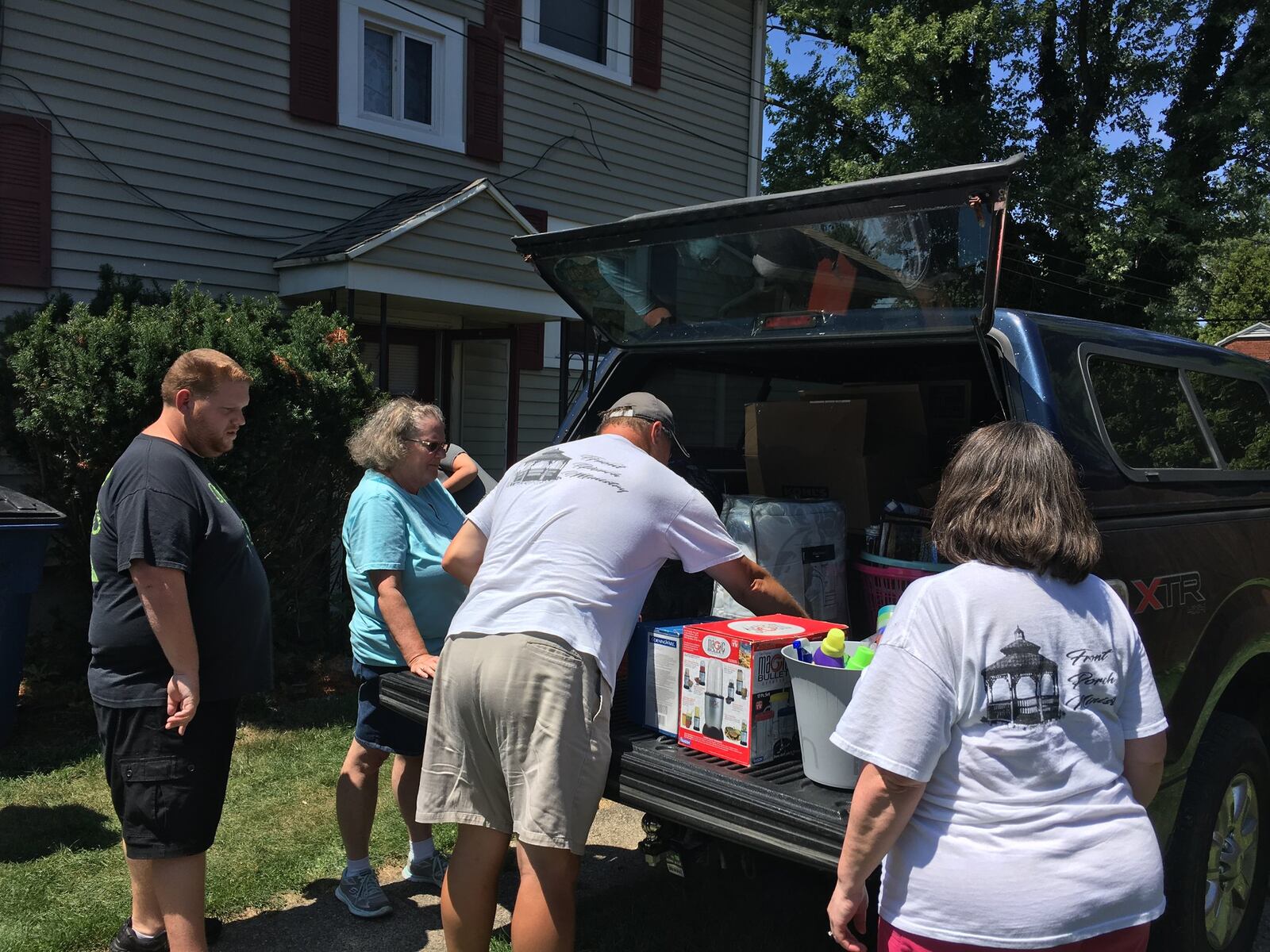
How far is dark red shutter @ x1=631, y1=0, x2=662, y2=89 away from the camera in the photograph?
10.5 m

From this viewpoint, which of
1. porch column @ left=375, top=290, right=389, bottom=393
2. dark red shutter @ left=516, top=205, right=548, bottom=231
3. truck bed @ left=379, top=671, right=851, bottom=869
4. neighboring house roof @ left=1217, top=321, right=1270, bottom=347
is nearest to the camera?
truck bed @ left=379, top=671, right=851, bottom=869

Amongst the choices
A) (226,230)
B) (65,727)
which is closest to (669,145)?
(226,230)

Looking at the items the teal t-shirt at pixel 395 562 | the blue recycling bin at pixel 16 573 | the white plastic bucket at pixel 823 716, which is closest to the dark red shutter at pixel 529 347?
the blue recycling bin at pixel 16 573

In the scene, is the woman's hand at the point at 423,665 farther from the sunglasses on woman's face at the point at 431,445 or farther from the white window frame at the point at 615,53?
the white window frame at the point at 615,53

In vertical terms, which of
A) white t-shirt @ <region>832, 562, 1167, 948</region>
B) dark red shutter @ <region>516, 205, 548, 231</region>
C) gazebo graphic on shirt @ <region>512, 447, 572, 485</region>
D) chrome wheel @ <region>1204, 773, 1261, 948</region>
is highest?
dark red shutter @ <region>516, 205, 548, 231</region>

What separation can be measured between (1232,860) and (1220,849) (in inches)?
4.6

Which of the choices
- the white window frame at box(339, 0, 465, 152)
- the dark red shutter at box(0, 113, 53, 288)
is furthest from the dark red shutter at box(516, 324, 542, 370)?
the dark red shutter at box(0, 113, 53, 288)

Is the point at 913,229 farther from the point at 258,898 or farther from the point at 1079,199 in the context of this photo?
the point at 1079,199

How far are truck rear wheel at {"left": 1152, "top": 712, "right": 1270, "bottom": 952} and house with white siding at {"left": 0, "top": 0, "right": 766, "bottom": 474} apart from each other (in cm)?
628

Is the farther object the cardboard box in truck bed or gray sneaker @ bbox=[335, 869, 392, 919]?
the cardboard box in truck bed

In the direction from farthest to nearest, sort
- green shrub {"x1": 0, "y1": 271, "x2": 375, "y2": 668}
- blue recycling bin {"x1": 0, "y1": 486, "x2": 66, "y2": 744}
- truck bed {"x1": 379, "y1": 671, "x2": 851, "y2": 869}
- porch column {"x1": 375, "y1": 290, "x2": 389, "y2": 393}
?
porch column {"x1": 375, "y1": 290, "x2": 389, "y2": 393}
green shrub {"x1": 0, "y1": 271, "x2": 375, "y2": 668}
blue recycling bin {"x1": 0, "y1": 486, "x2": 66, "y2": 744}
truck bed {"x1": 379, "y1": 671, "x2": 851, "y2": 869}

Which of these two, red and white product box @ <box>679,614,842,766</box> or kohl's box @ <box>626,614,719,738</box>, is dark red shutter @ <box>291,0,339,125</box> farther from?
red and white product box @ <box>679,614,842,766</box>

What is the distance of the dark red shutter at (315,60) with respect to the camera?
322 inches

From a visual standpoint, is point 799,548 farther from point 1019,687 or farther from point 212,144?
point 212,144
